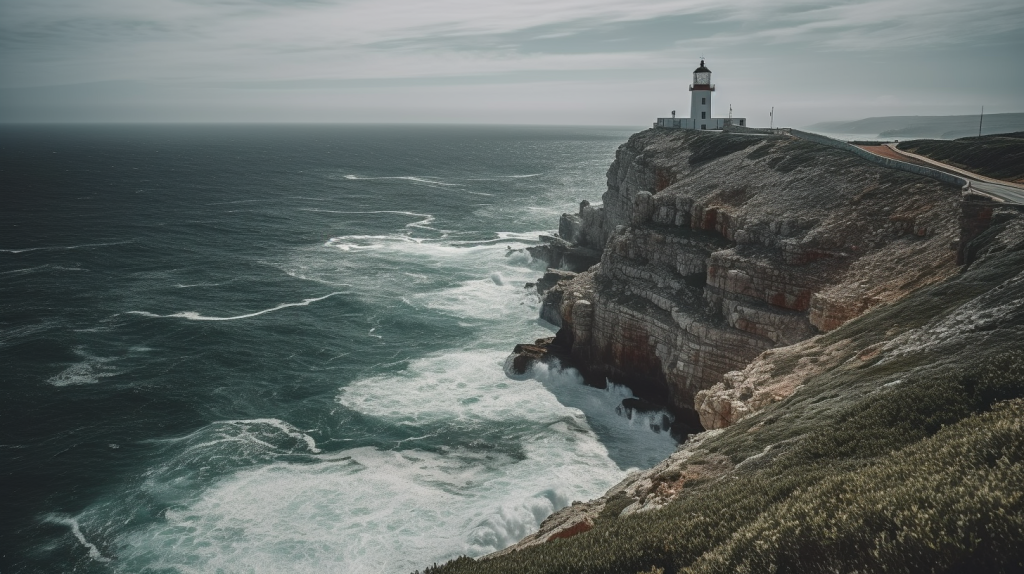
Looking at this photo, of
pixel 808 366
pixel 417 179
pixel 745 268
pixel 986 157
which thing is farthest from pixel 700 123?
pixel 417 179

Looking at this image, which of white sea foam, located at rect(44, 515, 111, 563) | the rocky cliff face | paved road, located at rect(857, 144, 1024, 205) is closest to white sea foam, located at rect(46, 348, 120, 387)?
white sea foam, located at rect(44, 515, 111, 563)

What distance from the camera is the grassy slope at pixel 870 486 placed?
390 inches

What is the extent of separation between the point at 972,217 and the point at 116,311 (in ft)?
203

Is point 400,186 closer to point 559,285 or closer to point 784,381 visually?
point 559,285

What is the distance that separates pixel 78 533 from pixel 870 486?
31501 millimetres

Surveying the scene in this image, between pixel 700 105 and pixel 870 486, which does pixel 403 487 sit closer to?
pixel 870 486

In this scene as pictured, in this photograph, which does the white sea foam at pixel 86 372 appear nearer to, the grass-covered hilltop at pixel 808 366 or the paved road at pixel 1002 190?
the grass-covered hilltop at pixel 808 366

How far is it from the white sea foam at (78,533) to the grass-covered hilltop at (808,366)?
1925cm

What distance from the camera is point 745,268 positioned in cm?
3766

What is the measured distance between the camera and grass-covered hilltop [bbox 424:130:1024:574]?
36.3ft

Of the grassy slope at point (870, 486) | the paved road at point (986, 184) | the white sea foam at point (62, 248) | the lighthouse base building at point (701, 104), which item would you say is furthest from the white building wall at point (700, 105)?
the white sea foam at point (62, 248)

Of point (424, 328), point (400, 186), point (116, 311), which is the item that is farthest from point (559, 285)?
point (400, 186)

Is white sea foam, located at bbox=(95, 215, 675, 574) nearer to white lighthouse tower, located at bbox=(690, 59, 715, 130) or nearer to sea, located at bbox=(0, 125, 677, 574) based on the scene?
sea, located at bbox=(0, 125, 677, 574)

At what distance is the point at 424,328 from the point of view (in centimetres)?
5516
